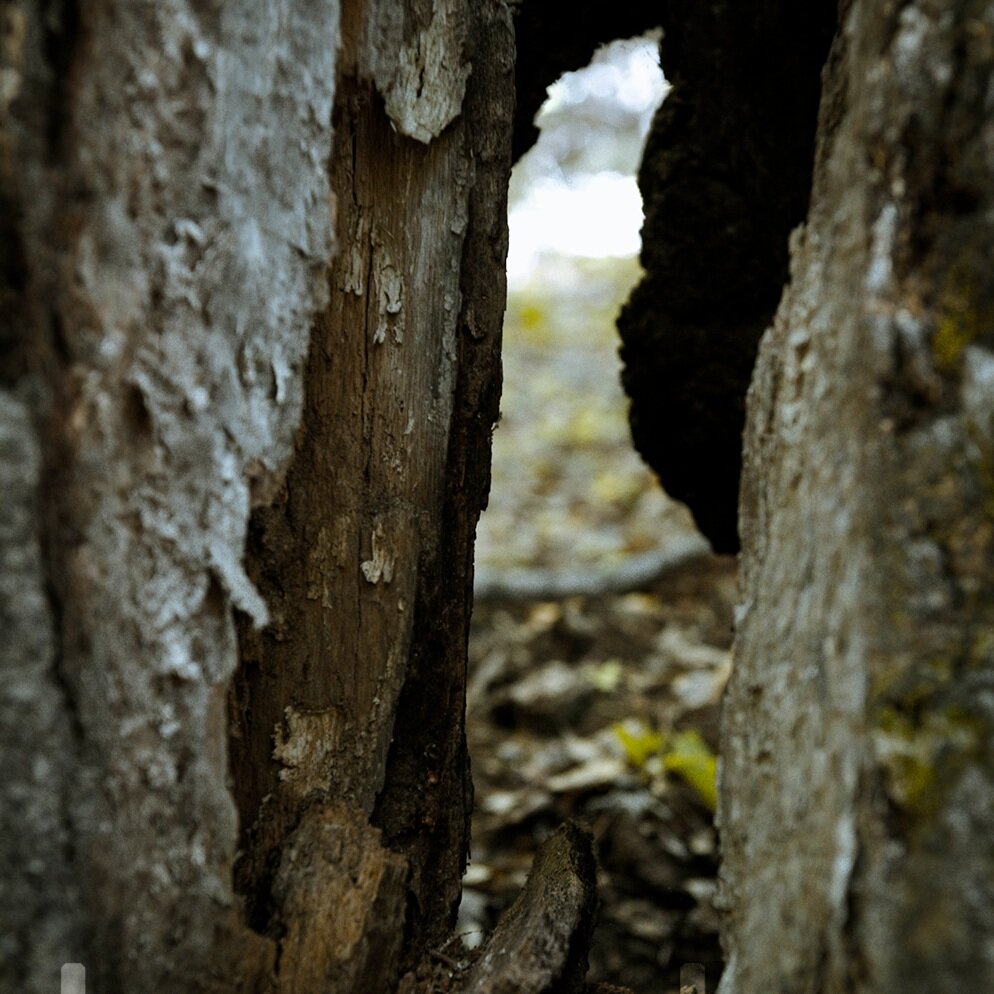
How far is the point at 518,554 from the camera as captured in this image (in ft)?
16.5

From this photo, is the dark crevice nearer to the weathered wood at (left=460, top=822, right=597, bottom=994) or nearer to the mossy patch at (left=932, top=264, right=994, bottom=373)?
the mossy patch at (left=932, top=264, right=994, bottom=373)

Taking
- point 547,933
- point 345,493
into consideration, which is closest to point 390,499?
point 345,493

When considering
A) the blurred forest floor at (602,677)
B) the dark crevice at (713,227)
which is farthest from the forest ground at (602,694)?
the dark crevice at (713,227)

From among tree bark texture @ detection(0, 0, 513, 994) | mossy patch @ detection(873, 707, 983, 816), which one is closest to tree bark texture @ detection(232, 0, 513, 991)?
tree bark texture @ detection(0, 0, 513, 994)

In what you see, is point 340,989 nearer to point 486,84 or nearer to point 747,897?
point 747,897

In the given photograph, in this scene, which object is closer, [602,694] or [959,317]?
[959,317]

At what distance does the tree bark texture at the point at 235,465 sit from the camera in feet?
3.31

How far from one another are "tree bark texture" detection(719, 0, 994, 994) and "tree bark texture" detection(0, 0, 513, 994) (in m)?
Result: 0.56

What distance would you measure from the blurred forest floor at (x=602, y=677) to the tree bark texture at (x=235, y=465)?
1.24ft

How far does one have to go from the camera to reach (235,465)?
1144 millimetres

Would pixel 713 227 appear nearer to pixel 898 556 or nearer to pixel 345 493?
pixel 345 493

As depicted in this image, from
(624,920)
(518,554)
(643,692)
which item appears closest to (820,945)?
(624,920)

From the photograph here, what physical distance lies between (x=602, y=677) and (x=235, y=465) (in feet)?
9.21

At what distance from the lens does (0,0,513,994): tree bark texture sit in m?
1.01
